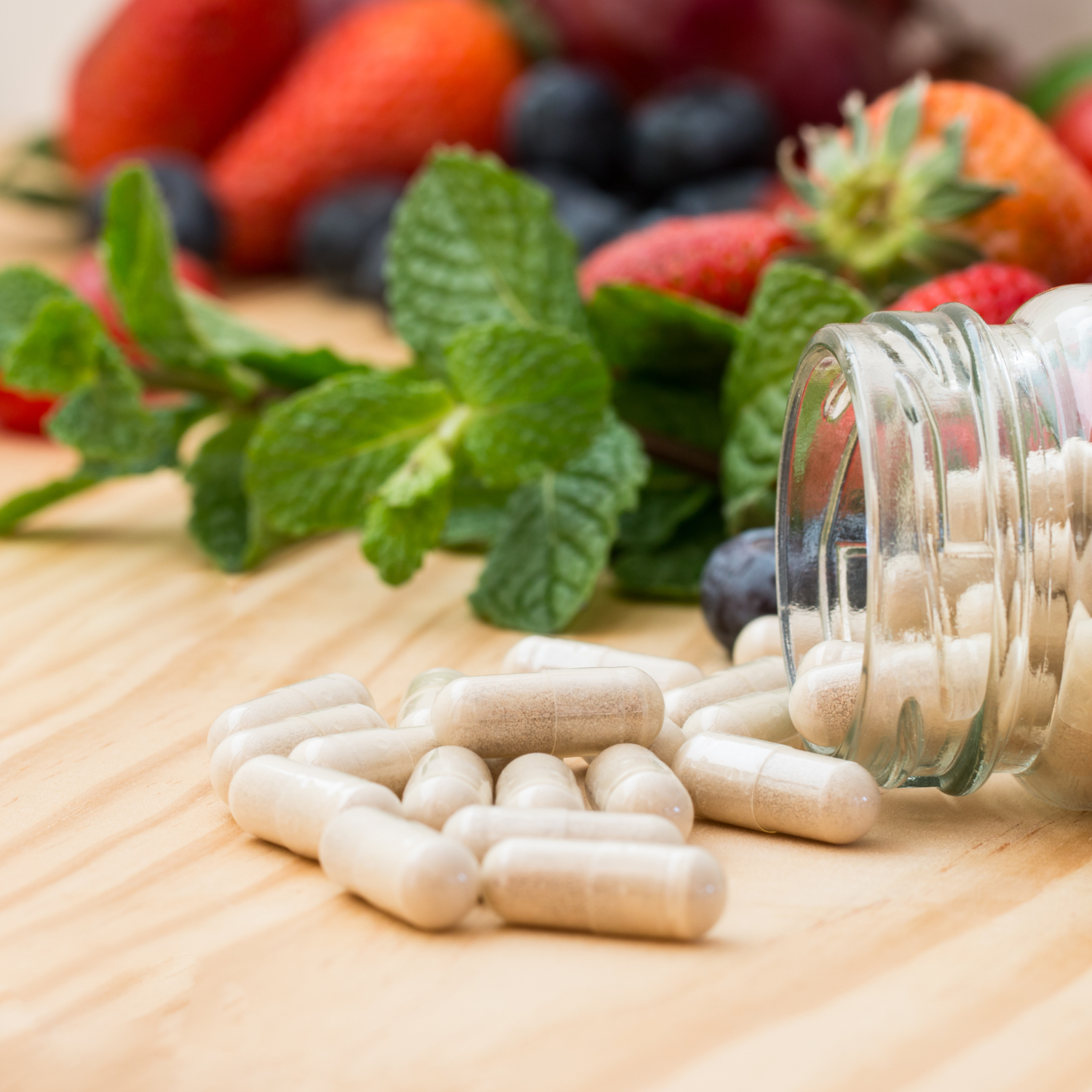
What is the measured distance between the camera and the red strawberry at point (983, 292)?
86cm

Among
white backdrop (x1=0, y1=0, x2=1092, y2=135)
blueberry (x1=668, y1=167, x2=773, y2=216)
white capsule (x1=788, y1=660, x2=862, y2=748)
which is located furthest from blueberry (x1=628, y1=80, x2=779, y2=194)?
white backdrop (x1=0, y1=0, x2=1092, y2=135)

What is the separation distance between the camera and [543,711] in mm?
676

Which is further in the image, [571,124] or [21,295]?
[571,124]

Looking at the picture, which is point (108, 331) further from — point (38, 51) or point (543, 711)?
point (38, 51)

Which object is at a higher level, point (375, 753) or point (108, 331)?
point (108, 331)

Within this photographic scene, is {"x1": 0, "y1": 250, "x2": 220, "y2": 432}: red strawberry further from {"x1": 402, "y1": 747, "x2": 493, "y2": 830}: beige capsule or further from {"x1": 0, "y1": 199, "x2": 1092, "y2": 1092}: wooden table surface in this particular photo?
{"x1": 402, "y1": 747, "x2": 493, "y2": 830}: beige capsule

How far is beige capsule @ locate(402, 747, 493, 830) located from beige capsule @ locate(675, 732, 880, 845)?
0.32 feet

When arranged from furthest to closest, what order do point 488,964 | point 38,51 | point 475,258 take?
point 38,51
point 475,258
point 488,964

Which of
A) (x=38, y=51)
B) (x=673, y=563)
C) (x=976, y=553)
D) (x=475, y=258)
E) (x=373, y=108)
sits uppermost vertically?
(x=38, y=51)

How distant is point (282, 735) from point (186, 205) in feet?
3.77

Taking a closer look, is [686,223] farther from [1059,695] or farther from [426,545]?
[1059,695]

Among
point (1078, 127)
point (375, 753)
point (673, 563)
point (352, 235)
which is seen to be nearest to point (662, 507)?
point (673, 563)

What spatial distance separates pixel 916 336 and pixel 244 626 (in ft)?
1.59

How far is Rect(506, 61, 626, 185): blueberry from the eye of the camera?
62.8 inches
